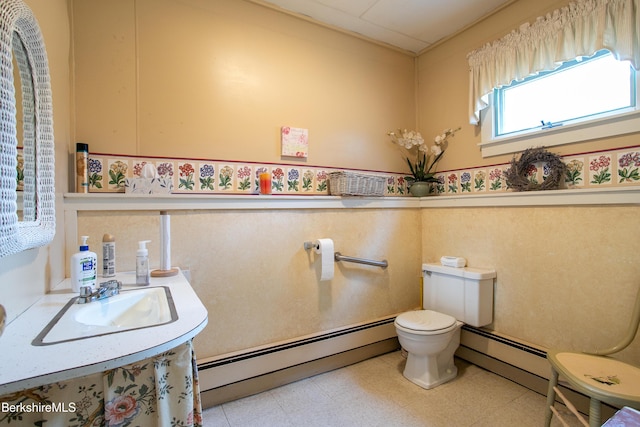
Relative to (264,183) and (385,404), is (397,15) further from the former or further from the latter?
(385,404)

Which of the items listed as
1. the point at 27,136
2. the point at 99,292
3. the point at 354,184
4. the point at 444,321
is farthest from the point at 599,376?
the point at 27,136

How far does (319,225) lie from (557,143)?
152 cm

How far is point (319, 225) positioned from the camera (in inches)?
81.9

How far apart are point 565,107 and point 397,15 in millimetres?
1226

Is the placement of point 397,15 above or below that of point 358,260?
above

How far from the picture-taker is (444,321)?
1921 millimetres

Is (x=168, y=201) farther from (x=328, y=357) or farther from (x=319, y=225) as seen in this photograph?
(x=328, y=357)

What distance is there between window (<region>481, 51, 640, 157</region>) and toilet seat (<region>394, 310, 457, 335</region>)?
3.85ft

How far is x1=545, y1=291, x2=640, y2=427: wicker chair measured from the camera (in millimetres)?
1128

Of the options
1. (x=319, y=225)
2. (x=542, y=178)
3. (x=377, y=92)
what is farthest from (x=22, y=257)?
(x=542, y=178)

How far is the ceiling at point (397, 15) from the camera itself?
1977 millimetres

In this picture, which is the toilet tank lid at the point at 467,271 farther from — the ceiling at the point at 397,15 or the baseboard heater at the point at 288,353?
the ceiling at the point at 397,15

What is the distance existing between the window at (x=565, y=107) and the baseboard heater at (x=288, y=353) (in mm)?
1538

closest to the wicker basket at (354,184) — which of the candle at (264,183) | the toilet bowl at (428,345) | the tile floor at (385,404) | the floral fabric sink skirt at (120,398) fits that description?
the candle at (264,183)
